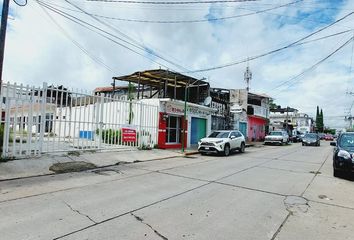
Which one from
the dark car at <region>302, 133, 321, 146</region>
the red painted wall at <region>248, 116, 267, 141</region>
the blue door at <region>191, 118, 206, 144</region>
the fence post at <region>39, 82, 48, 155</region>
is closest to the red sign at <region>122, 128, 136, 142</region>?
the fence post at <region>39, 82, 48, 155</region>

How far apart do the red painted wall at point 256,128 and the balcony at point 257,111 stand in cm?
66

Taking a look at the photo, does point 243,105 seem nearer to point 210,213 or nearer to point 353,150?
point 353,150

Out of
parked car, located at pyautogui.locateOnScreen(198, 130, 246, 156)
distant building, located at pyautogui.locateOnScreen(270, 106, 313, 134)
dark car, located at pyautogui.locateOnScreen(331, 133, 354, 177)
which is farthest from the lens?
distant building, located at pyautogui.locateOnScreen(270, 106, 313, 134)

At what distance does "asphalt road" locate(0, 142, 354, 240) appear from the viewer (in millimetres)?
4305

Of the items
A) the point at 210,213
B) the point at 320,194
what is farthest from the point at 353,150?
the point at 210,213

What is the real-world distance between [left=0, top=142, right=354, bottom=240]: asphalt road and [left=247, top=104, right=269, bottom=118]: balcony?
89.9 ft

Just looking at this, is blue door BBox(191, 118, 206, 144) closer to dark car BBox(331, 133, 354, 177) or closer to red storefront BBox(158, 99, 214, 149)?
red storefront BBox(158, 99, 214, 149)

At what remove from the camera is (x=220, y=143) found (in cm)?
1686

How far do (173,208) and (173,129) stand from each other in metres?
14.6

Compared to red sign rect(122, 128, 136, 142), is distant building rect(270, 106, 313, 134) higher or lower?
higher

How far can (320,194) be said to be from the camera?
285 inches

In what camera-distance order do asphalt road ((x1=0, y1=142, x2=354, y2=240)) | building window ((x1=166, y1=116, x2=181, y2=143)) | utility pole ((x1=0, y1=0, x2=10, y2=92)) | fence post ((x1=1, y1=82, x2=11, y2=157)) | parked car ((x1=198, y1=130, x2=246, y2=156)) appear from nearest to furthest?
asphalt road ((x1=0, y1=142, x2=354, y2=240)), utility pole ((x1=0, y1=0, x2=10, y2=92)), fence post ((x1=1, y1=82, x2=11, y2=157)), parked car ((x1=198, y1=130, x2=246, y2=156)), building window ((x1=166, y1=116, x2=181, y2=143))

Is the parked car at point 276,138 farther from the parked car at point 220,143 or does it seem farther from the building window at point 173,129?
the building window at point 173,129

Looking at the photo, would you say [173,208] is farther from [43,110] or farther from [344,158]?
[43,110]
